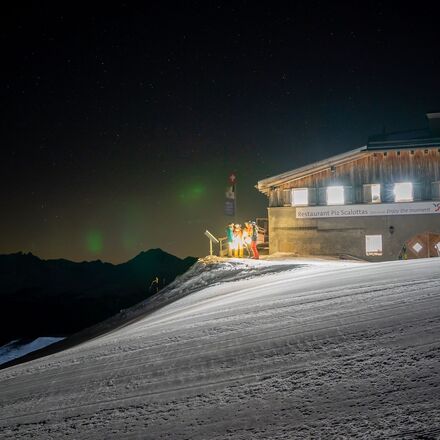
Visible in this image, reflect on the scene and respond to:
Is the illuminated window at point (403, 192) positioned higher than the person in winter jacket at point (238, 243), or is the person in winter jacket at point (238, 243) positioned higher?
the illuminated window at point (403, 192)

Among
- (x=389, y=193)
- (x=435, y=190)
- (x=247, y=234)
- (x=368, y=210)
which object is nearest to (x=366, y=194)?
(x=368, y=210)

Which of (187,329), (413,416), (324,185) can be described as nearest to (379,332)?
(413,416)

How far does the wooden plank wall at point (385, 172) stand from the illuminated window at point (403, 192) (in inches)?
11.7

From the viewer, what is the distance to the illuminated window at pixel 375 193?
2864 cm

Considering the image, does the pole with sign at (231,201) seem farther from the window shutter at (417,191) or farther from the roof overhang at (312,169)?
the window shutter at (417,191)

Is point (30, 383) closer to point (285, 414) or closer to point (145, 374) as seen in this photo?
point (145, 374)

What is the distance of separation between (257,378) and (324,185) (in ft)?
82.9

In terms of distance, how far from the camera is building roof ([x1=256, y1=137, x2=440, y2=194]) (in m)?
28.3

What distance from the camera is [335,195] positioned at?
29.3 metres

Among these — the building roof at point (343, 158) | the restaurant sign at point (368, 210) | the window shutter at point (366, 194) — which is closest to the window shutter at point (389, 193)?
the restaurant sign at point (368, 210)

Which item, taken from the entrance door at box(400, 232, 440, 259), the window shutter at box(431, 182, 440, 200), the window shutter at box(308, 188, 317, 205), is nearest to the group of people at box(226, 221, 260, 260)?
the window shutter at box(308, 188, 317, 205)

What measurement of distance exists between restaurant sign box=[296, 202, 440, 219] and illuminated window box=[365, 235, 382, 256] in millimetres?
1383

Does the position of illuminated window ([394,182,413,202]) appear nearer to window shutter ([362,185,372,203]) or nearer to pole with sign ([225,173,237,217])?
window shutter ([362,185,372,203])

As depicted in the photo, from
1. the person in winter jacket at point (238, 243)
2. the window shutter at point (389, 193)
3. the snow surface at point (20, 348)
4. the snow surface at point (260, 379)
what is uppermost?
the window shutter at point (389, 193)
